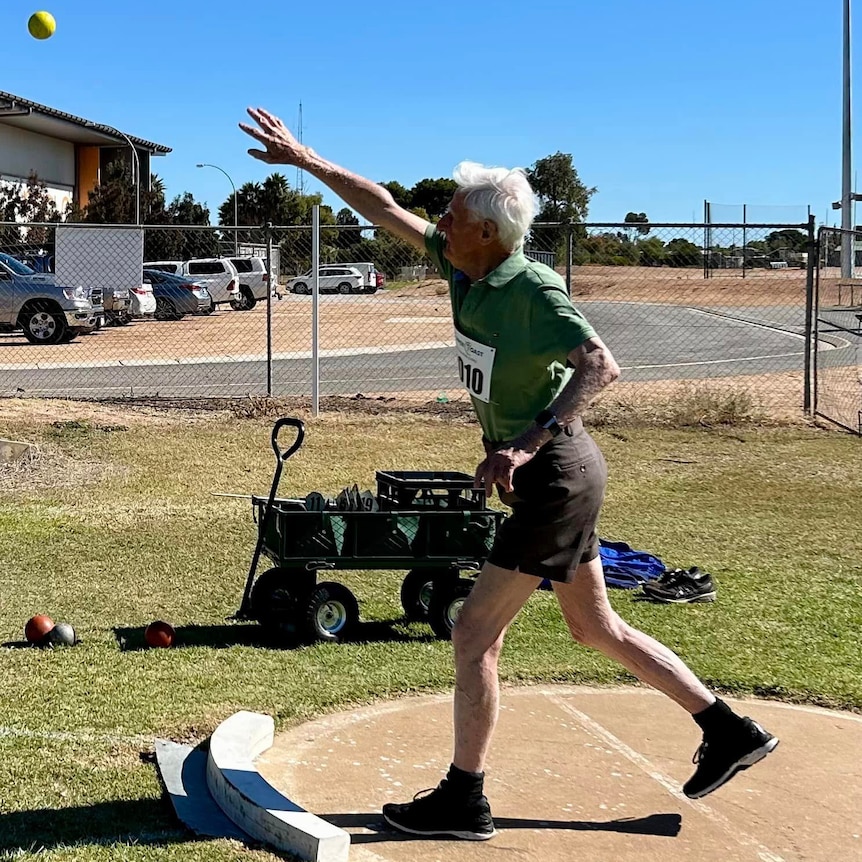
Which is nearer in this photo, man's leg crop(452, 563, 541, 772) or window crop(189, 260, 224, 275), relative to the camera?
man's leg crop(452, 563, 541, 772)

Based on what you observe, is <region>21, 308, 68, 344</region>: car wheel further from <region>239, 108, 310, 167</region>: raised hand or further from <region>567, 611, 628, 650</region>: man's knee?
<region>567, 611, 628, 650</region>: man's knee

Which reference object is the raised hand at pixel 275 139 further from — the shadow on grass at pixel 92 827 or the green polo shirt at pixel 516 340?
the shadow on grass at pixel 92 827

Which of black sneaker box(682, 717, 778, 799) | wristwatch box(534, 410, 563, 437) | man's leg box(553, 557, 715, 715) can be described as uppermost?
wristwatch box(534, 410, 563, 437)

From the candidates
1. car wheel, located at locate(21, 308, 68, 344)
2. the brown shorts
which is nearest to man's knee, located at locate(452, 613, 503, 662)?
the brown shorts

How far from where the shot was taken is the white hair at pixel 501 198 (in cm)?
391

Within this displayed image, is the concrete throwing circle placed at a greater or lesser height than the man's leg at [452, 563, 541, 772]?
lesser

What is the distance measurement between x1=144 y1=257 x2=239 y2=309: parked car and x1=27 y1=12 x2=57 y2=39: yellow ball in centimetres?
2014

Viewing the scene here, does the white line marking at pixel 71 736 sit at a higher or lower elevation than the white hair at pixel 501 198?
lower

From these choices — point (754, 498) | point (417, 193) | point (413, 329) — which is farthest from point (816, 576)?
point (417, 193)

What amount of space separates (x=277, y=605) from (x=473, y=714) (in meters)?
2.39

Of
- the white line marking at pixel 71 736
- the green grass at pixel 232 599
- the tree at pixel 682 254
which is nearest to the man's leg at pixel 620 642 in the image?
the green grass at pixel 232 599

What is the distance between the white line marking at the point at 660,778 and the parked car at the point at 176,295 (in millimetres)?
27149

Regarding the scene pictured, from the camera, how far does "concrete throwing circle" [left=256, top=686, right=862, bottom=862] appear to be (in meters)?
4.00

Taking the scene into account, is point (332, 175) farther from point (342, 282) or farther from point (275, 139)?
point (342, 282)
